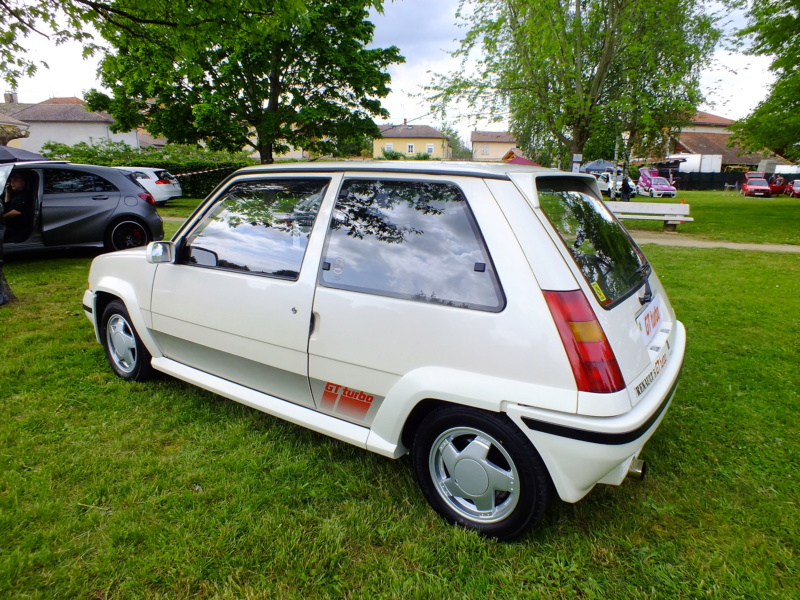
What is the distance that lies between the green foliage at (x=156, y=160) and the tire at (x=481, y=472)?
22.2m

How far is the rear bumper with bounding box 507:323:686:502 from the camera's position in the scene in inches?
73.5

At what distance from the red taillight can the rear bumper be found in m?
0.13

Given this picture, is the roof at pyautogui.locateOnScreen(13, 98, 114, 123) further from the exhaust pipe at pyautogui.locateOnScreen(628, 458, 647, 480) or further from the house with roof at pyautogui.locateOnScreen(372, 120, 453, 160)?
the exhaust pipe at pyautogui.locateOnScreen(628, 458, 647, 480)

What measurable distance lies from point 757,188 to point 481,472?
44.1 meters

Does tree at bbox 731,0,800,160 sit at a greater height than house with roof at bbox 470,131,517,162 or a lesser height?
lesser

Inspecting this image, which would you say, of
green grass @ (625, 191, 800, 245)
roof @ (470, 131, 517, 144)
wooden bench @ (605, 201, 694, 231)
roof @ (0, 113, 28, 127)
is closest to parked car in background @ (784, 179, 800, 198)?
green grass @ (625, 191, 800, 245)

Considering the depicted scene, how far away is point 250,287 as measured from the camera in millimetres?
2777

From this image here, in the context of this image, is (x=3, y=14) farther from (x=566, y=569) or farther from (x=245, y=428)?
(x=566, y=569)

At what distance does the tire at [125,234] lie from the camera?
8188mm

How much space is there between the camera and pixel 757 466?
2816mm

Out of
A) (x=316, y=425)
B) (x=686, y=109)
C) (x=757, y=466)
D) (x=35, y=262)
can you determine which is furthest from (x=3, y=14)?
(x=686, y=109)

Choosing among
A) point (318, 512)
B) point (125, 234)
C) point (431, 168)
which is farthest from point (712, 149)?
point (318, 512)

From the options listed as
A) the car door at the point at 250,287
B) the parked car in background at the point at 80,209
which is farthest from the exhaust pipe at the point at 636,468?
the parked car in background at the point at 80,209

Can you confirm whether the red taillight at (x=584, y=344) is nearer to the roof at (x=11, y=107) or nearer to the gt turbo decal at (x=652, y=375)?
the gt turbo decal at (x=652, y=375)
